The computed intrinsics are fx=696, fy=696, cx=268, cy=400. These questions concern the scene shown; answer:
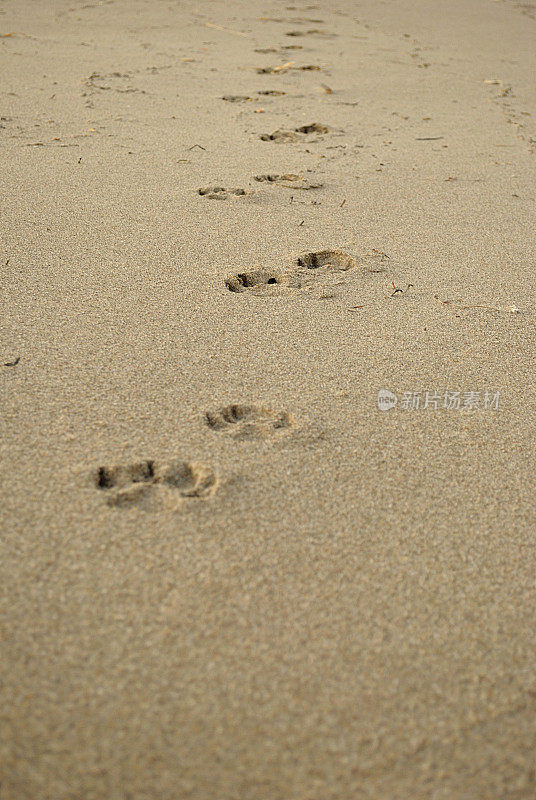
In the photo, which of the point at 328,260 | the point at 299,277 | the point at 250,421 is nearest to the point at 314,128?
the point at 328,260

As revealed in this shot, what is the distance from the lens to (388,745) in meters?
0.86

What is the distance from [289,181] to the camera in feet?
8.00

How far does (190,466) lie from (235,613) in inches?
12.4

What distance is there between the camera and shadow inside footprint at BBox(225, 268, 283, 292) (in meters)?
1.82

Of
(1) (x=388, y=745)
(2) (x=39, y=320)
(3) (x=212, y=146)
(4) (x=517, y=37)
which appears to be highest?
(4) (x=517, y=37)

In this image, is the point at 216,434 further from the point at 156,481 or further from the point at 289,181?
the point at 289,181

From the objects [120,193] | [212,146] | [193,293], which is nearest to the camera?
[193,293]

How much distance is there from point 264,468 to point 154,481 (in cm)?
19

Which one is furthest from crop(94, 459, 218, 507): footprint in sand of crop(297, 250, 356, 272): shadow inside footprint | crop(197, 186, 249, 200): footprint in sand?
crop(197, 186, 249, 200): footprint in sand

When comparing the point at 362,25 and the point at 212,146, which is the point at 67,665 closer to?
the point at 212,146

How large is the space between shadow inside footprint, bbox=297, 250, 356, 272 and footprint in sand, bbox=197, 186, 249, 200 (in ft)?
1.63

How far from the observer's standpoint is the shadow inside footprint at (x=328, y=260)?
1.94 metres

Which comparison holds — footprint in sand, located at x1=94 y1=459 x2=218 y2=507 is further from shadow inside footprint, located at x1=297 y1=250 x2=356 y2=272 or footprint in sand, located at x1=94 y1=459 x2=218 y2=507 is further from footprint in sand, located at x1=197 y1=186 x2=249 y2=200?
footprint in sand, located at x1=197 y1=186 x2=249 y2=200

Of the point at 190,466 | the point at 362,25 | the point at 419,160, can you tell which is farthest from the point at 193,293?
the point at 362,25
